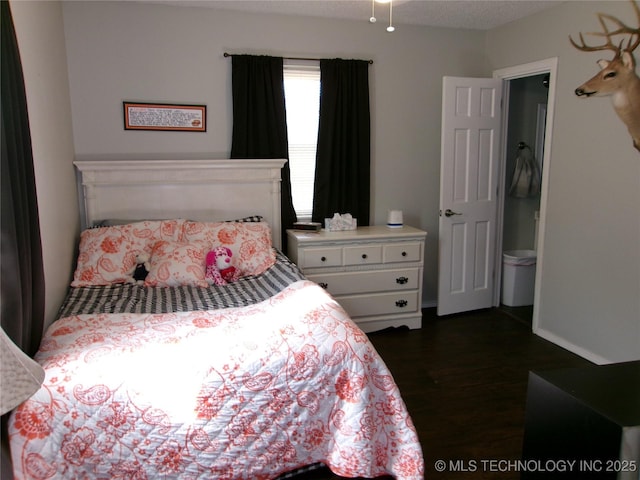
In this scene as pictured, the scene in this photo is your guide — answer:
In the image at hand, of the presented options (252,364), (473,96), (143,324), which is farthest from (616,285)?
(143,324)

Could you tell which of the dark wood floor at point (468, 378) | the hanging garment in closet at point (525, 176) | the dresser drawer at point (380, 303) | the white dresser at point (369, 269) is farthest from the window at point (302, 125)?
the hanging garment in closet at point (525, 176)

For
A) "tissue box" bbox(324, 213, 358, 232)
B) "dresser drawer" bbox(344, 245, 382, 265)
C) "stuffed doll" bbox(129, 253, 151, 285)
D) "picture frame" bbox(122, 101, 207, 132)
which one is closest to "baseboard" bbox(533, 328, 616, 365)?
"dresser drawer" bbox(344, 245, 382, 265)

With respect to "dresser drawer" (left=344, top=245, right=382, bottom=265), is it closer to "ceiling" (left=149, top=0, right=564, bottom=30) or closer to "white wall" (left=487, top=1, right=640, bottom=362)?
"white wall" (left=487, top=1, right=640, bottom=362)

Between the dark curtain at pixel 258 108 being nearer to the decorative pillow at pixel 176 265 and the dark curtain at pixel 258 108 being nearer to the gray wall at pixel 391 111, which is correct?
the gray wall at pixel 391 111

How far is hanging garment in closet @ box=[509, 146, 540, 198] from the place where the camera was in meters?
4.51

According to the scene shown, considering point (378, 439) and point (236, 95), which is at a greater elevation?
point (236, 95)

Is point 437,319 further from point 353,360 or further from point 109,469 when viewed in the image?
point 109,469

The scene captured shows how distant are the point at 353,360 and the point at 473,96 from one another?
2848 mm

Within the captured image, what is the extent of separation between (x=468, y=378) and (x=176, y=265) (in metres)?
1.97

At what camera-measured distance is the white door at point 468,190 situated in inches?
154

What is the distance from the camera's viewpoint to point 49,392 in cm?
163

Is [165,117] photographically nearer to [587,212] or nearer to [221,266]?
[221,266]

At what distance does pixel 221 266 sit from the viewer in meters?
3.10

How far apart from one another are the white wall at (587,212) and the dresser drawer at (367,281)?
1.02m
